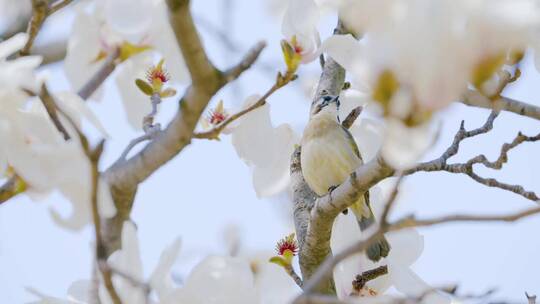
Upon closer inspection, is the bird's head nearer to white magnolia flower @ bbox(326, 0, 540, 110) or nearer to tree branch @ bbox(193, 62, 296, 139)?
tree branch @ bbox(193, 62, 296, 139)

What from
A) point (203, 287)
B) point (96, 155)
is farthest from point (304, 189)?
point (96, 155)

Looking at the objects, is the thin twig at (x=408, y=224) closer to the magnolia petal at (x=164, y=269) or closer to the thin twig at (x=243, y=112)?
the magnolia petal at (x=164, y=269)

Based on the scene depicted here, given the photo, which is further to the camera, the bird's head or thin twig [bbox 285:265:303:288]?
the bird's head

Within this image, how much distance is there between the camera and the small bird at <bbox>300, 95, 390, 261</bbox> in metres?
2.75

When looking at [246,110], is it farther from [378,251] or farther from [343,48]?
[378,251]

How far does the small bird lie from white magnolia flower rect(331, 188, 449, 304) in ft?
3.32

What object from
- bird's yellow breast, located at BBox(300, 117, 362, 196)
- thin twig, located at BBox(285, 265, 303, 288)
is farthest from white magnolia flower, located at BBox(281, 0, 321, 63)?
bird's yellow breast, located at BBox(300, 117, 362, 196)

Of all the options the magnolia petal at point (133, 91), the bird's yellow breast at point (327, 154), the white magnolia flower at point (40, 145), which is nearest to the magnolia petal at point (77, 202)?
the white magnolia flower at point (40, 145)

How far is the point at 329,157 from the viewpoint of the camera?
117 inches

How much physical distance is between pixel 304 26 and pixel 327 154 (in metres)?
1.73

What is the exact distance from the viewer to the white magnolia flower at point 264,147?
1.45m

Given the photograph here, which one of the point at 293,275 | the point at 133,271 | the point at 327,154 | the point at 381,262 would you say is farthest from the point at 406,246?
the point at 327,154

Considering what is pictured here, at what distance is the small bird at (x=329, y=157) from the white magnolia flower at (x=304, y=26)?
1.36m

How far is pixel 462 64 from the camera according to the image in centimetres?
63
